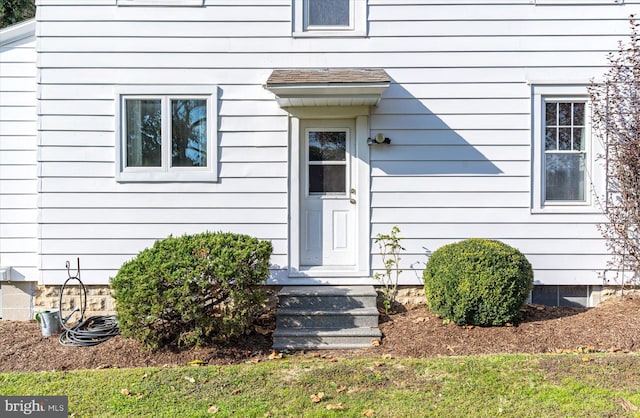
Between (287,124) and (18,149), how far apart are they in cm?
382

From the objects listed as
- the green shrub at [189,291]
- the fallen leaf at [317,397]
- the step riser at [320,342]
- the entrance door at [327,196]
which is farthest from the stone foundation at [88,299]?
the fallen leaf at [317,397]

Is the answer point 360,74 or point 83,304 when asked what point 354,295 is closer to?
point 360,74

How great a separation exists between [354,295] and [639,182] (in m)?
3.93

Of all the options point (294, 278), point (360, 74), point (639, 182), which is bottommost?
point (294, 278)

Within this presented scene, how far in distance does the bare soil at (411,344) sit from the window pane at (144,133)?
7.69 feet

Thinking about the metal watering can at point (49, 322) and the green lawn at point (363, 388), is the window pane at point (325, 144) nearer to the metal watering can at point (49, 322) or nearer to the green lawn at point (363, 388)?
the green lawn at point (363, 388)

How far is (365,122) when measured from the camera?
579 centimetres

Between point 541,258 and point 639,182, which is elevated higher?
point 639,182

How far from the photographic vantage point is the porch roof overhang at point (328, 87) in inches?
200

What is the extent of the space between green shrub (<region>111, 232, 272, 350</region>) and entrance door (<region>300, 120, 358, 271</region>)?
1300mm

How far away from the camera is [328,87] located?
16.7 feet
